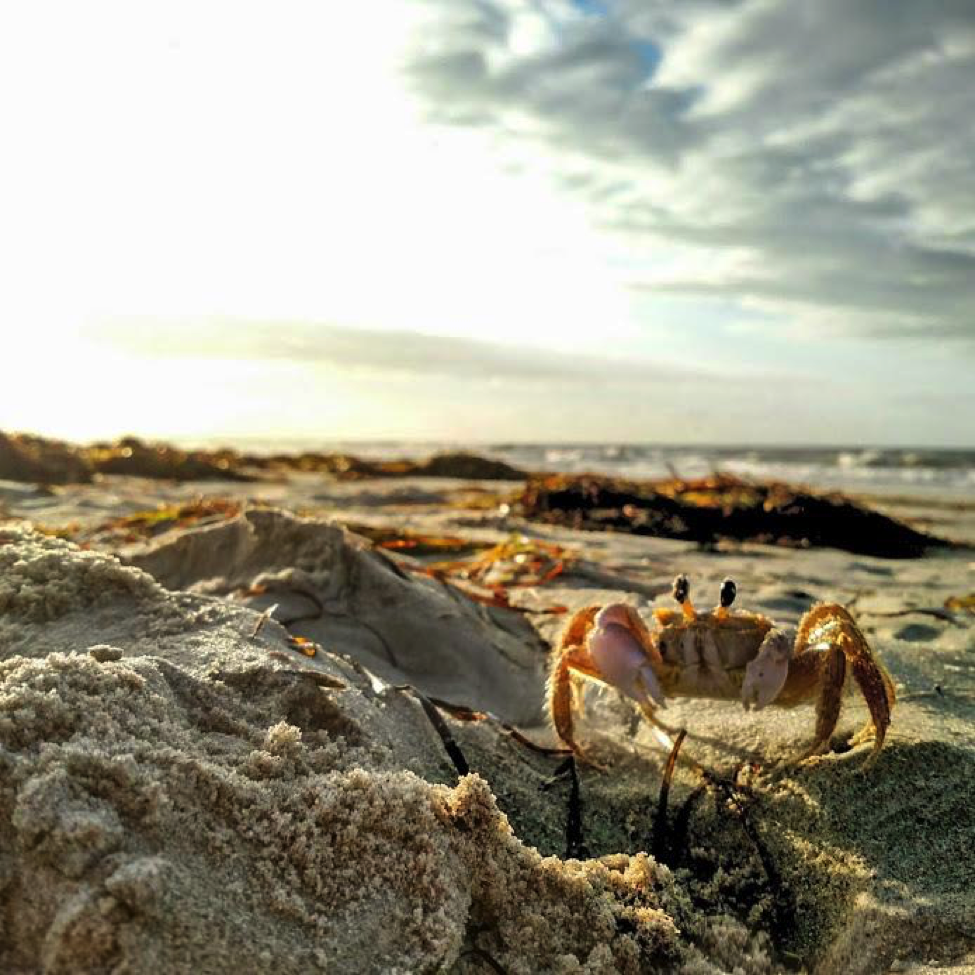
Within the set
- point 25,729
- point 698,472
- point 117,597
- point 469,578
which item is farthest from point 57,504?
point 698,472

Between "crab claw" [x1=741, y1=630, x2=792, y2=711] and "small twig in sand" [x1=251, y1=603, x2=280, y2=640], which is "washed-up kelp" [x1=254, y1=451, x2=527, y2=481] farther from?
"crab claw" [x1=741, y1=630, x2=792, y2=711]

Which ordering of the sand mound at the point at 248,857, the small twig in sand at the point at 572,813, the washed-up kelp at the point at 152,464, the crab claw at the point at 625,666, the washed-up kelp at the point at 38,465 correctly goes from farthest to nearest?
the washed-up kelp at the point at 152,464 < the washed-up kelp at the point at 38,465 < the crab claw at the point at 625,666 < the small twig in sand at the point at 572,813 < the sand mound at the point at 248,857

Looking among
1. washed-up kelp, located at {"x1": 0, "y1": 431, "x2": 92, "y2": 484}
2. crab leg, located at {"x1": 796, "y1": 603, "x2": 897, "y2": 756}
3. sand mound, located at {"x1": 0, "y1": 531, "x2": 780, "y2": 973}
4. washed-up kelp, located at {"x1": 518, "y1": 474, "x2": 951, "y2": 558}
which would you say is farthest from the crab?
washed-up kelp, located at {"x1": 0, "y1": 431, "x2": 92, "y2": 484}

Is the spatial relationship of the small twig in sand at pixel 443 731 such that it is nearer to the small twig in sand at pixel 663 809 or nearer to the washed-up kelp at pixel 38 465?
the small twig in sand at pixel 663 809

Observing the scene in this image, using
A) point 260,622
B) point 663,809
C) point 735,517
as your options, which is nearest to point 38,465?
point 735,517

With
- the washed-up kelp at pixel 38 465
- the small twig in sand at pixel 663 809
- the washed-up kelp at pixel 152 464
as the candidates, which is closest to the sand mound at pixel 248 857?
the small twig in sand at pixel 663 809

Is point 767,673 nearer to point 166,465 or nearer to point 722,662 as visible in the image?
point 722,662
